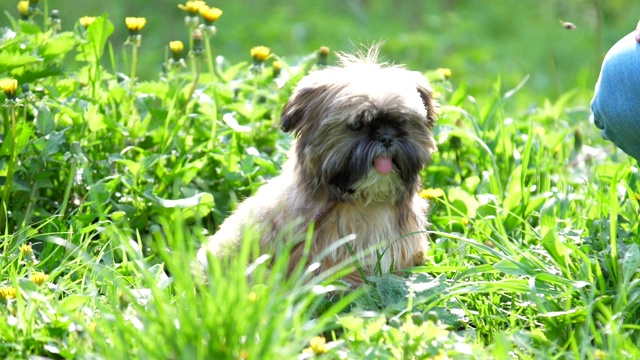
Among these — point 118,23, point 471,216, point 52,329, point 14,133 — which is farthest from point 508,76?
point 52,329

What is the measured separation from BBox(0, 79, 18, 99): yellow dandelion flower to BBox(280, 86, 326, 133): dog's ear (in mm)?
966

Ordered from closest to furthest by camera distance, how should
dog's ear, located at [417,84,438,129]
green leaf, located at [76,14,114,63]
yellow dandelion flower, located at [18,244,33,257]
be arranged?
yellow dandelion flower, located at [18,244,33,257] → dog's ear, located at [417,84,438,129] → green leaf, located at [76,14,114,63]

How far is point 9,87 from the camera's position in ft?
11.8

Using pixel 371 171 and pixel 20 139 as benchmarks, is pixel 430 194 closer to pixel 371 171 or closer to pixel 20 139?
pixel 371 171

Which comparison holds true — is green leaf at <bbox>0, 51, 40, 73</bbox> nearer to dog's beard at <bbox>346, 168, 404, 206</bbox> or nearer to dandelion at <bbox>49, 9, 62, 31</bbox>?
dandelion at <bbox>49, 9, 62, 31</bbox>

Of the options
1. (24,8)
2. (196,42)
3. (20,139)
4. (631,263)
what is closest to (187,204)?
(20,139)

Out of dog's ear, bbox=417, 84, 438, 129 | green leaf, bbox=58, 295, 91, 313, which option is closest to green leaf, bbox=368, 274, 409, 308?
dog's ear, bbox=417, 84, 438, 129

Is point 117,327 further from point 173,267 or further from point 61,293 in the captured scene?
point 61,293

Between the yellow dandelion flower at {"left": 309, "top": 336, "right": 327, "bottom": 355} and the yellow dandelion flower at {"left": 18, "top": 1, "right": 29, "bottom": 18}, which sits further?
the yellow dandelion flower at {"left": 18, "top": 1, "right": 29, "bottom": 18}

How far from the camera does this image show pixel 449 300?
3.31 m

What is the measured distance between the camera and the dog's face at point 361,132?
3.25 meters

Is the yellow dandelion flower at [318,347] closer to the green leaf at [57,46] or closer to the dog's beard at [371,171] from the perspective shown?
the dog's beard at [371,171]

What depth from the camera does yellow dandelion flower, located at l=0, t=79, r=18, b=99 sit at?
358 cm

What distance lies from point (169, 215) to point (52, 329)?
113cm
